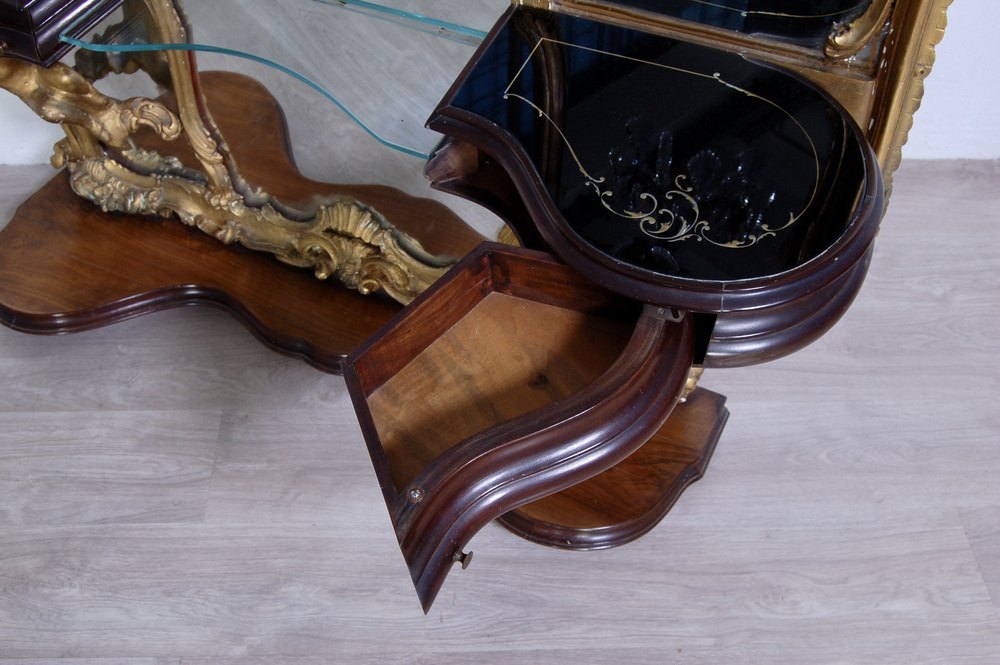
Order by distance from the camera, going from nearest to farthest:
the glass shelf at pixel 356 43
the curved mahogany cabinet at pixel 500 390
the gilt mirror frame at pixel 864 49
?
the curved mahogany cabinet at pixel 500 390, the gilt mirror frame at pixel 864 49, the glass shelf at pixel 356 43

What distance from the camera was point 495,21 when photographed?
1038 mm

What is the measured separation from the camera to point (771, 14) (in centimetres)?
98

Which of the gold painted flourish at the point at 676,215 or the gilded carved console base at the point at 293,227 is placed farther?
the gilded carved console base at the point at 293,227

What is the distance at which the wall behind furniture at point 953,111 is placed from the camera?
4.66 feet

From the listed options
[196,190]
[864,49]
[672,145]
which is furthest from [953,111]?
[196,190]

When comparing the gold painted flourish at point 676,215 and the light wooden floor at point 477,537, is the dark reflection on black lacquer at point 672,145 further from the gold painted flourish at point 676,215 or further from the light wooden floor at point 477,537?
the light wooden floor at point 477,537

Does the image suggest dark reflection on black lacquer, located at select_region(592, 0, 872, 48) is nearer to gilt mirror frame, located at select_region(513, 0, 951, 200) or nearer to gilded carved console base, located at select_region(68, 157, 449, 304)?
gilt mirror frame, located at select_region(513, 0, 951, 200)

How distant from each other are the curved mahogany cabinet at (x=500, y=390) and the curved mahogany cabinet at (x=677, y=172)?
0.14ft

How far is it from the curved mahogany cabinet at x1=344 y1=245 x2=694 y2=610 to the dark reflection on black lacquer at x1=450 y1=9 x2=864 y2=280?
0.06 m

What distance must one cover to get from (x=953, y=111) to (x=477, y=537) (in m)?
1.00

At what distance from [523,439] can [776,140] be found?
14.4 inches

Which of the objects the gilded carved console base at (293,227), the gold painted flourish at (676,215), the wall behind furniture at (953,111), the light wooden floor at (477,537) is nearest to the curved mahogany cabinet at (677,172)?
the gold painted flourish at (676,215)

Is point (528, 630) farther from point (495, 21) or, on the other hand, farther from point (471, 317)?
point (495, 21)

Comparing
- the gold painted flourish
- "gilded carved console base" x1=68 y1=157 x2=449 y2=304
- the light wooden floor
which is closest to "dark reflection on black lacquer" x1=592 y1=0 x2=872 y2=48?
the gold painted flourish
